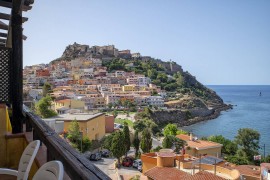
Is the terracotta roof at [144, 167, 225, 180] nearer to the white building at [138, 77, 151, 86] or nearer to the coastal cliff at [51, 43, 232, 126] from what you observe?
the coastal cliff at [51, 43, 232, 126]

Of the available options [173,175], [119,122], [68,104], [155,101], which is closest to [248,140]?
[173,175]

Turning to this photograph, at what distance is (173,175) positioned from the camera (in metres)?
12.9

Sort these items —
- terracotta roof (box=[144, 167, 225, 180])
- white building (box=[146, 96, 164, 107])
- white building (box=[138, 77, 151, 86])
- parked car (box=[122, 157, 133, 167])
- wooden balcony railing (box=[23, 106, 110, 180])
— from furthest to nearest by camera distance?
white building (box=[138, 77, 151, 86]) → white building (box=[146, 96, 164, 107]) → parked car (box=[122, 157, 133, 167]) → terracotta roof (box=[144, 167, 225, 180]) → wooden balcony railing (box=[23, 106, 110, 180])

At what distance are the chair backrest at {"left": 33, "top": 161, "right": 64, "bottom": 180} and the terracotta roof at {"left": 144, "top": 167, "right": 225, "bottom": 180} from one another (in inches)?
456

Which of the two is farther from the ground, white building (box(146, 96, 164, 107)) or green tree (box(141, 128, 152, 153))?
white building (box(146, 96, 164, 107))

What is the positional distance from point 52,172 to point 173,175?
40.5 feet

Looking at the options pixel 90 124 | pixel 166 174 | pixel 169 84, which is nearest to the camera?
pixel 166 174

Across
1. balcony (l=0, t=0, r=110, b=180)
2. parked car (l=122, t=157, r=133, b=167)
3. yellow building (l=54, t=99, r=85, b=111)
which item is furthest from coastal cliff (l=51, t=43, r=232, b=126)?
balcony (l=0, t=0, r=110, b=180)

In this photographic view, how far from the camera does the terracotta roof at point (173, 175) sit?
12.2m

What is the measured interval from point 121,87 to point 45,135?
6774 cm

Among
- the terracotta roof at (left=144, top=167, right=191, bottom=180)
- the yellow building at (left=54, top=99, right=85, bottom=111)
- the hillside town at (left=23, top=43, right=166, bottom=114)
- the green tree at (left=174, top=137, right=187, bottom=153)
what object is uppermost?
the hillside town at (left=23, top=43, right=166, bottom=114)

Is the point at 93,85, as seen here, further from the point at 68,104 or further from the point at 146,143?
the point at 146,143

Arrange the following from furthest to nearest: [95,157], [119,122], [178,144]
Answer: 1. [119,122]
2. [178,144]
3. [95,157]

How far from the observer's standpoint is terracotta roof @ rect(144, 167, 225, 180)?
39.9 ft
